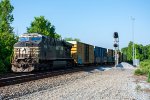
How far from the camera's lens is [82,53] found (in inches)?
1545

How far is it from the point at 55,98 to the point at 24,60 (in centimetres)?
1412

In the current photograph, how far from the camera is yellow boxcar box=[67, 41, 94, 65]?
36.7 metres

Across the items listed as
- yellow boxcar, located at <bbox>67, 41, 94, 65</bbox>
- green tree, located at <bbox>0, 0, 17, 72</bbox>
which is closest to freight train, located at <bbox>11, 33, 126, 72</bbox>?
yellow boxcar, located at <bbox>67, 41, 94, 65</bbox>

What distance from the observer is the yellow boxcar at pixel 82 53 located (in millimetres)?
36688

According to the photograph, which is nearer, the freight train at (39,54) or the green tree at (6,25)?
the freight train at (39,54)

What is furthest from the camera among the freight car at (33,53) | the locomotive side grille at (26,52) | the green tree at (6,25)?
the green tree at (6,25)

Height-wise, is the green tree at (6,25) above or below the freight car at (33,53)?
above

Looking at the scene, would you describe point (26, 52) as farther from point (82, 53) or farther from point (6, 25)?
point (6, 25)

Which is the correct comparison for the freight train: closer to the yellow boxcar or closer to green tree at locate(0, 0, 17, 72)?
the yellow boxcar

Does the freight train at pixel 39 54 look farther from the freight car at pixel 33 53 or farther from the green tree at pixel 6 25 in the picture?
the green tree at pixel 6 25

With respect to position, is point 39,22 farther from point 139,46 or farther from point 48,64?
point 139,46

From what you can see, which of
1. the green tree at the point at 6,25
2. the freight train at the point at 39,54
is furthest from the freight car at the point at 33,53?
the green tree at the point at 6,25

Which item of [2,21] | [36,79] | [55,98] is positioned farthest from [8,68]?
[55,98]

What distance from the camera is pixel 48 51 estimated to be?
91.0 ft
